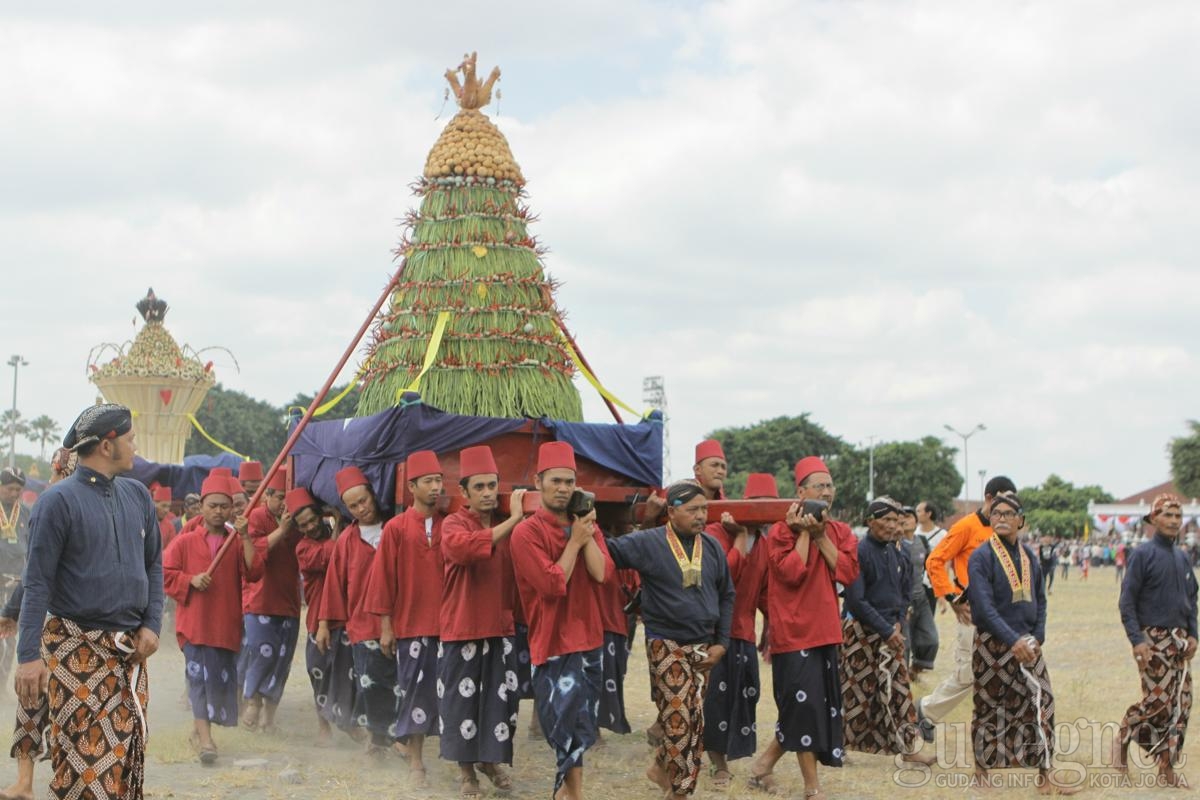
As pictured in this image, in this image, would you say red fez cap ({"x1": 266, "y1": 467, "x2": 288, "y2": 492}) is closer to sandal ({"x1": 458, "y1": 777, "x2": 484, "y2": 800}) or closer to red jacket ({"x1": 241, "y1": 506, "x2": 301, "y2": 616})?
red jacket ({"x1": 241, "y1": 506, "x2": 301, "y2": 616})

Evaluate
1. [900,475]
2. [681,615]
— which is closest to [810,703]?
[681,615]

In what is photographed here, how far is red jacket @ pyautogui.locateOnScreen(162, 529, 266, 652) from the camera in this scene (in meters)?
9.02

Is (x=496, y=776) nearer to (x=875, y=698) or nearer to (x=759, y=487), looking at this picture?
(x=875, y=698)

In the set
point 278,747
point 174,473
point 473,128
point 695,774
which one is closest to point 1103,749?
point 695,774

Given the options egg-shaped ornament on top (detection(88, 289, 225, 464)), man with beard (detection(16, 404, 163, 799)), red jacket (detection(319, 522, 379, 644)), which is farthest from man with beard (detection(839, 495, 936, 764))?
egg-shaped ornament on top (detection(88, 289, 225, 464))

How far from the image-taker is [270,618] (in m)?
9.98

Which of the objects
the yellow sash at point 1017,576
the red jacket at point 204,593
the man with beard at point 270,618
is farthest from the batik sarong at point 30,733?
the yellow sash at point 1017,576

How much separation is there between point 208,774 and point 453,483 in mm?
2267

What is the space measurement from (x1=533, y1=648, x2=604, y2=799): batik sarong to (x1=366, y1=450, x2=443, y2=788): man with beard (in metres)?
1.13

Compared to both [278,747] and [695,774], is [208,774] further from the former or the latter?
[695,774]

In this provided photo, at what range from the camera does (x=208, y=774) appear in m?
8.16

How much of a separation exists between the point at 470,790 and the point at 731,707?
161 cm

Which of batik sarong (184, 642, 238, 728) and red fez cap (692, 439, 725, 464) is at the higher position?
red fez cap (692, 439, 725, 464)

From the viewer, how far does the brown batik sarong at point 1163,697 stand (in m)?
8.26
